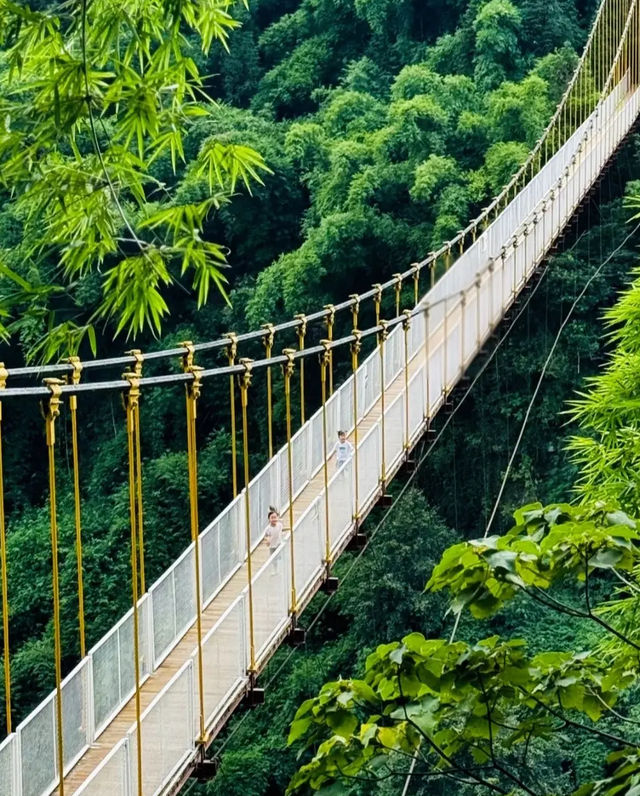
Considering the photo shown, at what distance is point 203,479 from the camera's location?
16609 mm

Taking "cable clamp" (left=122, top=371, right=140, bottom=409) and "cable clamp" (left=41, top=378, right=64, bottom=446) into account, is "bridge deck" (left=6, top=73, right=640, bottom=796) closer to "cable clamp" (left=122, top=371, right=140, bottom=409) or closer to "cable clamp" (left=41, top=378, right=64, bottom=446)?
"cable clamp" (left=122, top=371, right=140, bottom=409)

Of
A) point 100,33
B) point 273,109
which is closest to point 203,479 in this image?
point 273,109

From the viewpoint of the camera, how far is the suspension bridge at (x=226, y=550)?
13.7ft

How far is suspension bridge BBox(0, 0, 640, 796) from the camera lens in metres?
4.19

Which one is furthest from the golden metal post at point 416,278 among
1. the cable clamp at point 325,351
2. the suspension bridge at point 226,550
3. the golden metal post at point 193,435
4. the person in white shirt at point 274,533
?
the golden metal post at point 193,435

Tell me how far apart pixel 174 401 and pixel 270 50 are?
659 cm

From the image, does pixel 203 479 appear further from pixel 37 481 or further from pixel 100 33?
pixel 100 33

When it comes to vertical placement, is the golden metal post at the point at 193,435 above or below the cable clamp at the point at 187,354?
below

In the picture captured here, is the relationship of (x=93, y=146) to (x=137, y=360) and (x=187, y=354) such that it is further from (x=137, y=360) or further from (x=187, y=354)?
(x=187, y=354)

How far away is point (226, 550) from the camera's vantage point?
665 centimetres

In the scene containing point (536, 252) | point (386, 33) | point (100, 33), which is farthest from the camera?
point (386, 33)

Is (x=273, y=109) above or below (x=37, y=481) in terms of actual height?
above

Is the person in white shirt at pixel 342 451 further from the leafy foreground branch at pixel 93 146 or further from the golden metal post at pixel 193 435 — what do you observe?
the leafy foreground branch at pixel 93 146

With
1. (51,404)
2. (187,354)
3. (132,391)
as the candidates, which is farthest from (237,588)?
(51,404)
